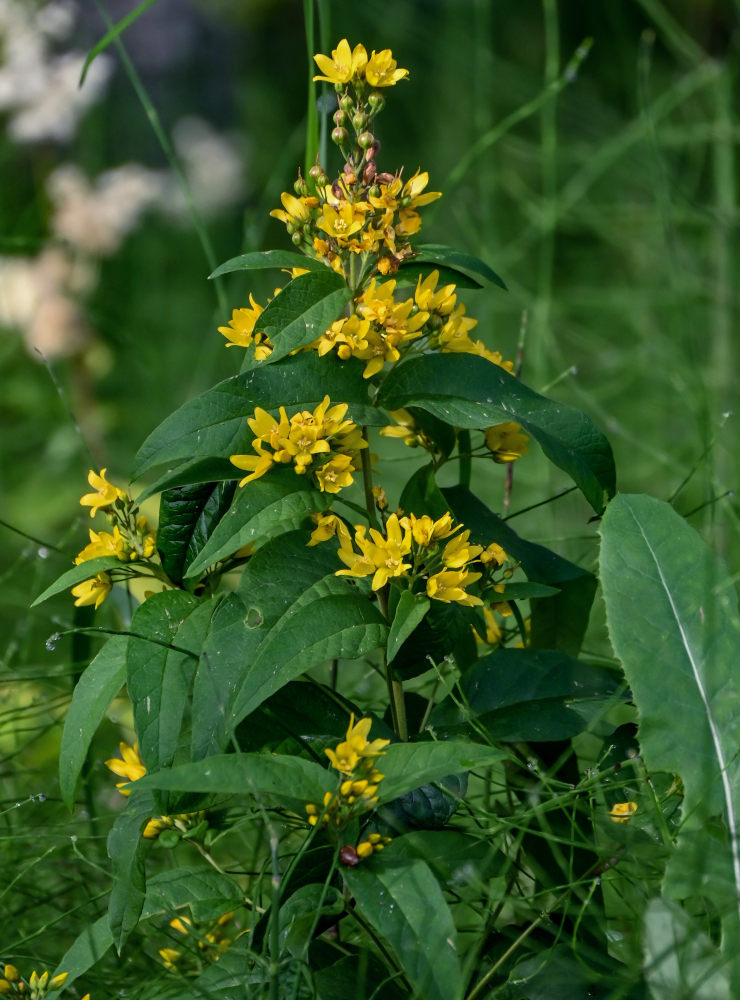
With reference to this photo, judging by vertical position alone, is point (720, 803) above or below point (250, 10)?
below

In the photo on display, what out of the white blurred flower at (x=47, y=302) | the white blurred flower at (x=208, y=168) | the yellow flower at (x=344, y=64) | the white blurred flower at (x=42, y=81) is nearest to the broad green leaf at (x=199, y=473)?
the yellow flower at (x=344, y=64)

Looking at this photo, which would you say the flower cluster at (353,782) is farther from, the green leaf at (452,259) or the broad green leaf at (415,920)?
the green leaf at (452,259)

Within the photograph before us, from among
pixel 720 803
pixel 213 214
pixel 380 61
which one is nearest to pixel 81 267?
pixel 213 214

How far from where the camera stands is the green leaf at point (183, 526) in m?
0.55

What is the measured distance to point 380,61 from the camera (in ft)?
1.76

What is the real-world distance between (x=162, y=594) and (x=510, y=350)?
1.49m

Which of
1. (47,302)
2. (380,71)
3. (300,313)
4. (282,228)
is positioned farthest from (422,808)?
(282,228)

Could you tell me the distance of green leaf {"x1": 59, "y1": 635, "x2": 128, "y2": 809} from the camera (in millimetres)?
502

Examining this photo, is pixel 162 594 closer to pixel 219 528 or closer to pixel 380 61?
pixel 219 528

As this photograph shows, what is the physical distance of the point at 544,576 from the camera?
58 centimetres

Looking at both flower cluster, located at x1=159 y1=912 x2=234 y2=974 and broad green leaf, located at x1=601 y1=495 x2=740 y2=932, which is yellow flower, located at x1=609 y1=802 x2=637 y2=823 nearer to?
broad green leaf, located at x1=601 y1=495 x2=740 y2=932

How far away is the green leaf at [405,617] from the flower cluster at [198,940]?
20 centimetres

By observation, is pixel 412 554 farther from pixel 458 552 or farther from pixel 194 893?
pixel 194 893

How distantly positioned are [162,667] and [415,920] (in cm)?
17
